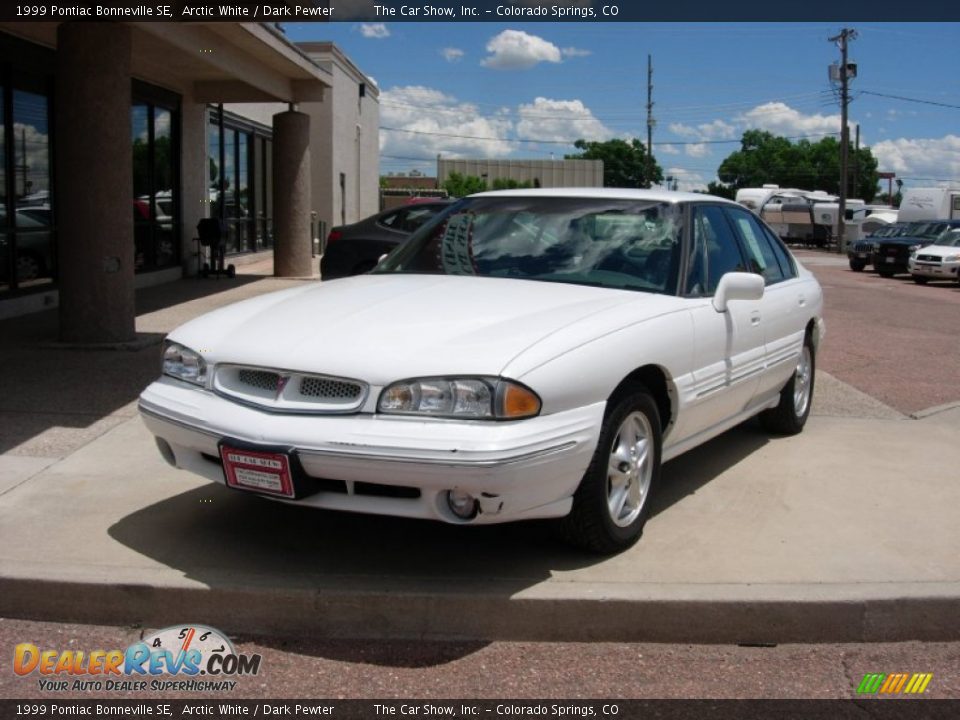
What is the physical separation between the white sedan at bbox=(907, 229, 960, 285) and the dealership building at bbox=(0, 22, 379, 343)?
624 inches

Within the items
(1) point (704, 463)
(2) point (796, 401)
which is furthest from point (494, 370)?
Answer: (2) point (796, 401)

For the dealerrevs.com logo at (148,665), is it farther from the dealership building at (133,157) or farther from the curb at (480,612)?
the dealership building at (133,157)

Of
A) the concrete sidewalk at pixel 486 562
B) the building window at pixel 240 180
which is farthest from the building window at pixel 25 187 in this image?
the concrete sidewalk at pixel 486 562

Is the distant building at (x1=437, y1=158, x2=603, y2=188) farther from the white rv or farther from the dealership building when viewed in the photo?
the dealership building

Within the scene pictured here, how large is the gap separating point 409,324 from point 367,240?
9.42 meters

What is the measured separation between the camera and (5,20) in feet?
A: 32.7

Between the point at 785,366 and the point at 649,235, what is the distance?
1585mm

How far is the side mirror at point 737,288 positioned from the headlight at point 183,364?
2468 millimetres

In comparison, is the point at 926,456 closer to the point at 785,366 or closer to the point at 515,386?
the point at 785,366

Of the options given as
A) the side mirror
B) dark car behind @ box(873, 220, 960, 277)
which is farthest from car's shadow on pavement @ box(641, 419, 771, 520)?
dark car behind @ box(873, 220, 960, 277)

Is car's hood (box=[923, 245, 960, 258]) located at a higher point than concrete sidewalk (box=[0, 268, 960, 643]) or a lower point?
higher

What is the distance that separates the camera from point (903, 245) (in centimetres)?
2791

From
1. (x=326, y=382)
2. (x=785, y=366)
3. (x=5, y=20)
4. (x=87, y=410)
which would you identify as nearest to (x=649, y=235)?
(x=785, y=366)

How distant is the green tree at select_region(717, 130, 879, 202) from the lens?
122062mm
